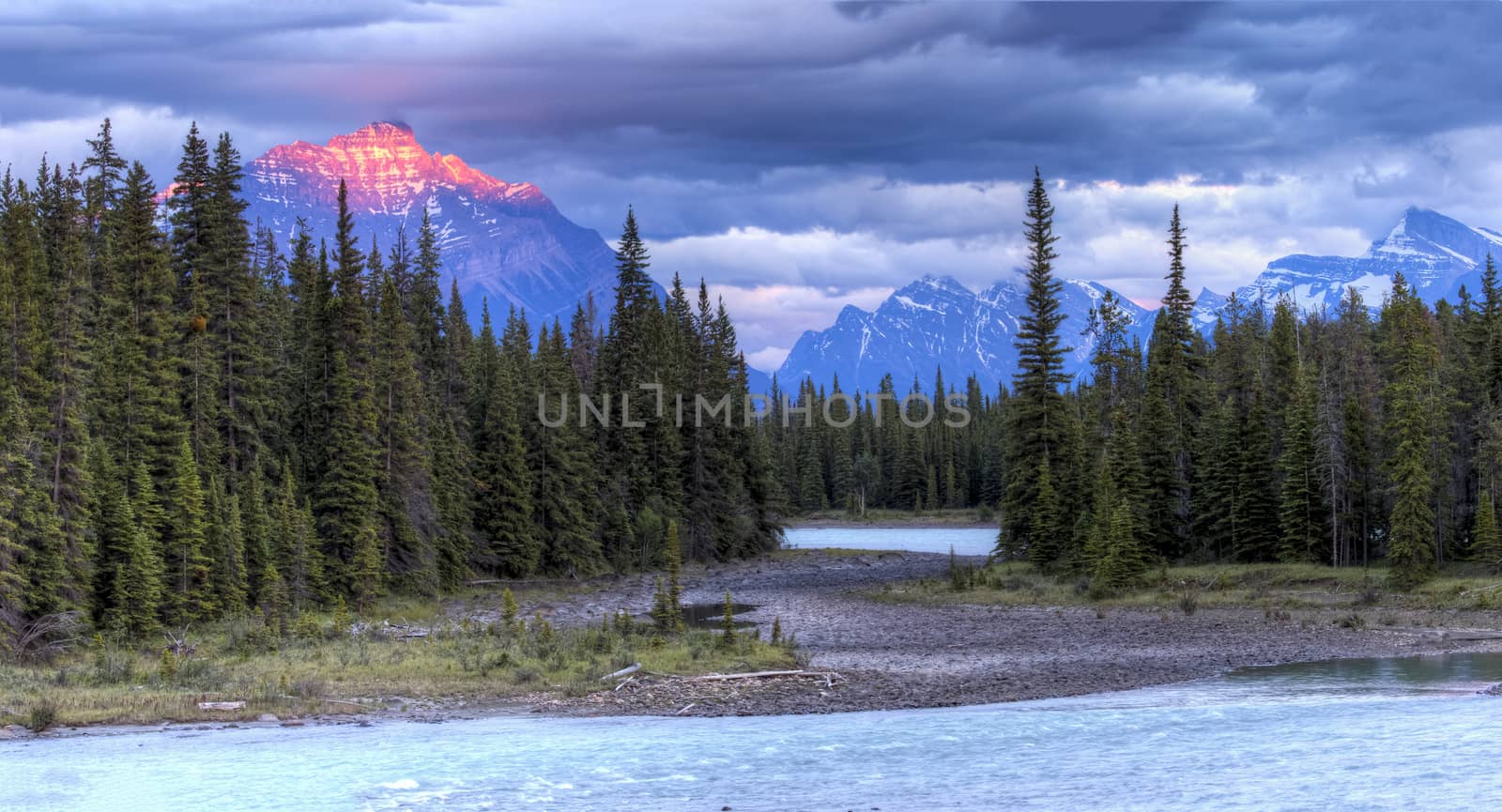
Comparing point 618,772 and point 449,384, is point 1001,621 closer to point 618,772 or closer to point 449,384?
point 618,772

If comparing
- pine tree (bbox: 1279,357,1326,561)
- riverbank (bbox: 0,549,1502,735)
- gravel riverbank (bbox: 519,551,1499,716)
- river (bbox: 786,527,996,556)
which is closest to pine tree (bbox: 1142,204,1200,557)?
pine tree (bbox: 1279,357,1326,561)

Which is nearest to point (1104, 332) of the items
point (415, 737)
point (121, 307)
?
point (121, 307)

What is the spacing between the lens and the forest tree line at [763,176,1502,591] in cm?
5375

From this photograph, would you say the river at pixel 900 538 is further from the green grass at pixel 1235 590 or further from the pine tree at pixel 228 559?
the pine tree at pixel 228 559

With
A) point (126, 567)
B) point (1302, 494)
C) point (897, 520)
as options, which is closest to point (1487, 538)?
point (1302, 494)

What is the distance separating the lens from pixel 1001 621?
46969 millimetres

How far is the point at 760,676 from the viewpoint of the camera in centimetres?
3069

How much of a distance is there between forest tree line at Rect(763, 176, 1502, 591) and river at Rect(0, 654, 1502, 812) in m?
28.7

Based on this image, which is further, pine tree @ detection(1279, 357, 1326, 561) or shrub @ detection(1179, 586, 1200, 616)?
pine tree @ detection(1279, 357, 1326, 561)

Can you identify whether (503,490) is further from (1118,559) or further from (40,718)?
(40,718)

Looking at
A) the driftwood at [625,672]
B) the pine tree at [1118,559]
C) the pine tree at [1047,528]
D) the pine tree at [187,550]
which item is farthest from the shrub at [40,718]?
the pine tree at [1047,528]

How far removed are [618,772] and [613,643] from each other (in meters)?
14.3

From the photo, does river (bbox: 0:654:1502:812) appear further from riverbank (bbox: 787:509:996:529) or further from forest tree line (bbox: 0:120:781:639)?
riverbank (bbox: 787:509:996:529)

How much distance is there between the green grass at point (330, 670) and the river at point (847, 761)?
8.04ft
